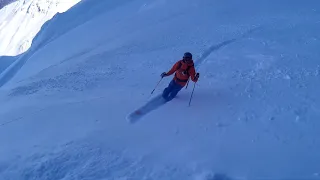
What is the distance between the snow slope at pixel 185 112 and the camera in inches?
280

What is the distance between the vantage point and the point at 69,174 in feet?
23.2

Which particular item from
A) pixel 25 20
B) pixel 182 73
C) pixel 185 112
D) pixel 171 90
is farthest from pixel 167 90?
pixel 25 20

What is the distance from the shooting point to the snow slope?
712 cm

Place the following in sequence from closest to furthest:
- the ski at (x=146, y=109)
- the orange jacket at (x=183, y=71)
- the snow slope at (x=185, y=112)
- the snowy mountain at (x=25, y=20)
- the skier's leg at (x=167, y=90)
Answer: the snow slope at (x=185, y=112) < the ski at (x=146, y=109) < the orange jacket at (x=183, y=71) < the skier's leg at (x=167, y=90) < the snowy mountain at (x=25, y=20)

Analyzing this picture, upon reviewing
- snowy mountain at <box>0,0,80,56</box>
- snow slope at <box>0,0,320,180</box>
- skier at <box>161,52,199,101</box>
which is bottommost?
snowy mountain at <box>0,0,80,56</box>

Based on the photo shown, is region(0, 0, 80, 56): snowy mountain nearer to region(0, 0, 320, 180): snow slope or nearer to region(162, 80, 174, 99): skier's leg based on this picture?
region(0, 0, 320, 180): snow slope

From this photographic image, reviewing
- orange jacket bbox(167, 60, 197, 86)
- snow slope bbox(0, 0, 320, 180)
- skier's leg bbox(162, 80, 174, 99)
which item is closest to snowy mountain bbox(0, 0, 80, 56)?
snow slope bbox(0, 0, 320, 180)

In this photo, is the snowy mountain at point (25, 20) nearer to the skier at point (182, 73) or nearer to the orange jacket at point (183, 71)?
the skier at point (182, 73)

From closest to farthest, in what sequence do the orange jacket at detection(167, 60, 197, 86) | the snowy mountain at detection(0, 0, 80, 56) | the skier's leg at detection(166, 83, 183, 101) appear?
the orange jacket at detection(167, 60, 197, 86) < the skier's leg at detection(166, 83, 183, 101) < the snowy mountain at detection(0, 0, 80, 56)

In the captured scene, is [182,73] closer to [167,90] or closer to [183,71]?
[183,71]

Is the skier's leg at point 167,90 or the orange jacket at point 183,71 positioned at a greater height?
the orange jacket at point 183,71

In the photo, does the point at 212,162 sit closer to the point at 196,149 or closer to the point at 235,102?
the point at 196,149

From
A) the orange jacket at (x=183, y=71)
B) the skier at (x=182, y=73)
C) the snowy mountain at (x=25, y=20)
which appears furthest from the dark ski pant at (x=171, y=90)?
the snowy mountain at (x=25, y=20)

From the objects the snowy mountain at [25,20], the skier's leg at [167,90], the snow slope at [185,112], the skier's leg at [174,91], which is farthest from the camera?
the snowy mountain at [25,20]
